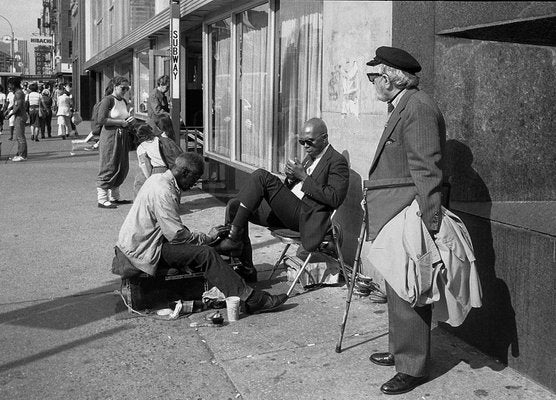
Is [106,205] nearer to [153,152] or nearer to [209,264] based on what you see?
[153,152]

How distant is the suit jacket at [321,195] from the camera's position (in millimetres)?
5309

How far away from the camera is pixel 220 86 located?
10383mm

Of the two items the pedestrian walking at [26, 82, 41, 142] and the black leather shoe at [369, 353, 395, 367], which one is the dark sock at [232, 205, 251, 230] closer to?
the black leather shoe at [369, 353, 395, 367]

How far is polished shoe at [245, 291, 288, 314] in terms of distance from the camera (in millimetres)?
5117

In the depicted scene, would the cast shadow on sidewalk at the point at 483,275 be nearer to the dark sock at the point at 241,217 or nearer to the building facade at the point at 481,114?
the building facade at the point at 481,114

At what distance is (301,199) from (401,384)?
2264mm

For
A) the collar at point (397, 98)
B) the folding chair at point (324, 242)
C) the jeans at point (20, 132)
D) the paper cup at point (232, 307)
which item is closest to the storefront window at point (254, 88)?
the folding chair at point (324, 242)

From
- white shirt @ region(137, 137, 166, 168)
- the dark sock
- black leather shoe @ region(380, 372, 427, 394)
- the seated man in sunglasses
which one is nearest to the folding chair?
the seated man in sunglasses

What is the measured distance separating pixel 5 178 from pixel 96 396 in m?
9.82

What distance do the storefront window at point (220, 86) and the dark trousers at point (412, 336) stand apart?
6.37 meters

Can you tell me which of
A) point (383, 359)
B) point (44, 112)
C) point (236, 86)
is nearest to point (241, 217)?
point (383, 359)

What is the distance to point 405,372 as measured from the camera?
12.5ft

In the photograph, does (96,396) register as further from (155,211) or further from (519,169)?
(519,169)

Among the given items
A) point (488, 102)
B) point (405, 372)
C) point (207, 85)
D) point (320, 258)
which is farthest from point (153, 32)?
point (405, 372)
